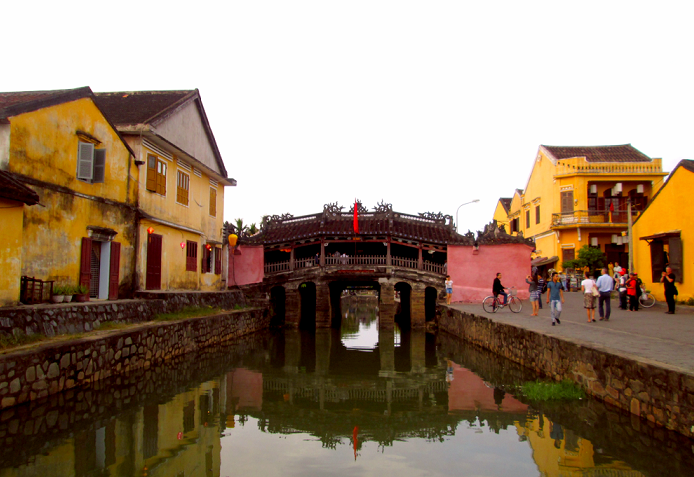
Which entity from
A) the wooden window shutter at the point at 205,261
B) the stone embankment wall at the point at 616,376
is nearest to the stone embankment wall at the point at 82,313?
the wooden window shutter at the point at 205,261

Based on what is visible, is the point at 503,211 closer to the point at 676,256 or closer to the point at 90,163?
the point at 676,256

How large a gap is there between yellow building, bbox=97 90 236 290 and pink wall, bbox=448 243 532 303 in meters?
11.4

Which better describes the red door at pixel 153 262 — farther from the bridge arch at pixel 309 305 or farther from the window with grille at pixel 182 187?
the bridge arch at pixel 309 305

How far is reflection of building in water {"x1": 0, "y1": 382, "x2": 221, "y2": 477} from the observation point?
584 centimetres

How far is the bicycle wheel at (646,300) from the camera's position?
57.6 ft

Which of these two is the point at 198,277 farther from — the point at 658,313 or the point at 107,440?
the point at 658,313

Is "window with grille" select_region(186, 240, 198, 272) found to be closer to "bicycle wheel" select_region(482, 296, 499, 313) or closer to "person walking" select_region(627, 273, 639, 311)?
"bicycle wheel" select_region(482, 296, 499, 313)

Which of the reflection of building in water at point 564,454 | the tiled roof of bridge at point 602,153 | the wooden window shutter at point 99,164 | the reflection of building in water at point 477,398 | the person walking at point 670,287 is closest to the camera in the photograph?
the reflection of building in water at point 564,454

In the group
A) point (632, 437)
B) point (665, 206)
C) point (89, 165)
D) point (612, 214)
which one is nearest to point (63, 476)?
point (632, 437)

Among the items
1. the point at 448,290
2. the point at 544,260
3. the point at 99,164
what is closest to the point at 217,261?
the point at 99,164

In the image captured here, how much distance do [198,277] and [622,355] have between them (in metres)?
16.7

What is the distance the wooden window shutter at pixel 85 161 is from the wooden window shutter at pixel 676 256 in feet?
56.6

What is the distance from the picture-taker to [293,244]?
2702 cm

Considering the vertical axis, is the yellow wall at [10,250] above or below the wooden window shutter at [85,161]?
below
